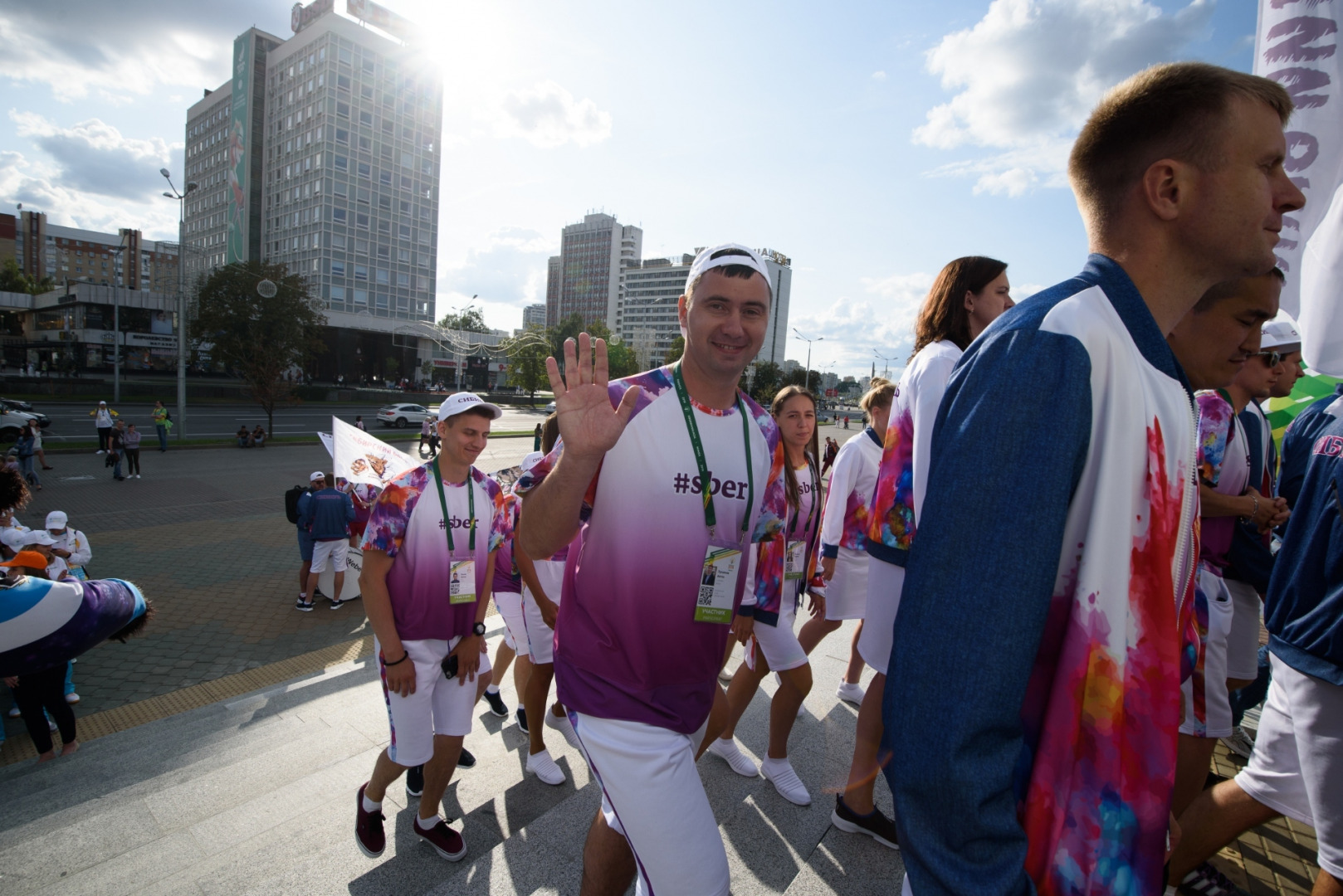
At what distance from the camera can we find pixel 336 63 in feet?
213

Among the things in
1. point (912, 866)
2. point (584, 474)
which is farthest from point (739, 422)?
point (912, 866)

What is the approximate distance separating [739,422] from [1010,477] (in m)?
1.50

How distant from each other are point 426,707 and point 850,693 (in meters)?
3.06

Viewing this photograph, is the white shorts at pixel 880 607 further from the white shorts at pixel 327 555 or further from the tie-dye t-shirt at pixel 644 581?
the white shorts at pixel 327 555

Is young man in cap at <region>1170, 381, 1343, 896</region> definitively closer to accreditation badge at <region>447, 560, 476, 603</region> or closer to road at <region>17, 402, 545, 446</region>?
accreditation badge at <region>447, 560, 476, 603</region>

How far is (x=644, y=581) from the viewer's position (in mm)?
2164

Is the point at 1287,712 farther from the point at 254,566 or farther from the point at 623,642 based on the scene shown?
the point at 254,566

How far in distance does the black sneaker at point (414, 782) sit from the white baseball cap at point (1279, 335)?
5.56 m

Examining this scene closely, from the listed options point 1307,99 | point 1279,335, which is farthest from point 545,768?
point 1307,99

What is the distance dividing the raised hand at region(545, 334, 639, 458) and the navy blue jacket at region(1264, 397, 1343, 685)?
9.43 feet

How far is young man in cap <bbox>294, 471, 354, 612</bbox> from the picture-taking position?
26.9 feet

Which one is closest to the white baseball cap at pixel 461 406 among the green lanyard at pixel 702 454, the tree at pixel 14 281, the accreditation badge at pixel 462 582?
the accreditation badge at pixel 462 582

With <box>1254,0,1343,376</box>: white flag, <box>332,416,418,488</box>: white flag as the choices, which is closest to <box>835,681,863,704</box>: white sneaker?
<box>1254,0,1343,376</box>: white flag

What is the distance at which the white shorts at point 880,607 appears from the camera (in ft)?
9.39
